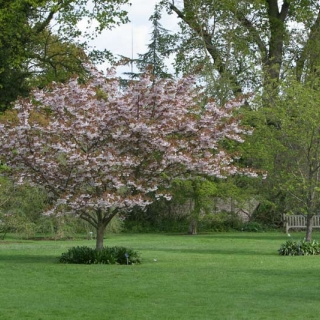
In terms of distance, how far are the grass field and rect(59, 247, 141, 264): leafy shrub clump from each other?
0.39 m

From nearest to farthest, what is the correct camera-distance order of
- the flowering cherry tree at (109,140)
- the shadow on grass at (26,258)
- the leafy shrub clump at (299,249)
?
the flowering cherry tree at (109,140) < the shadow on grass at (26,258) < the leafy shrub clump at (299,249)

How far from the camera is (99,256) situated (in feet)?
65.7

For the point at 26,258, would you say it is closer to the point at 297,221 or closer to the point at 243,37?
the point at 297,221

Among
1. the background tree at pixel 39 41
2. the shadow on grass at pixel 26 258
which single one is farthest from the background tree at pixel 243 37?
the shadow on grass at pixel 26 258

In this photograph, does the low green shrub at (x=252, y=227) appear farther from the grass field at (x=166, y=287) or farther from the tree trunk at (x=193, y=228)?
the grass field at (x=166, y=287)

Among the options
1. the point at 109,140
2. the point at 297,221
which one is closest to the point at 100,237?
the point at 109,140

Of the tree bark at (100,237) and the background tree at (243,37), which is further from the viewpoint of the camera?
the background tree at (243,37)

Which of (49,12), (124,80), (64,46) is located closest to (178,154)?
(49,12)

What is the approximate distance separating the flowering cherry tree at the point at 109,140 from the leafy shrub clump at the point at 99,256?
Result: 53cm

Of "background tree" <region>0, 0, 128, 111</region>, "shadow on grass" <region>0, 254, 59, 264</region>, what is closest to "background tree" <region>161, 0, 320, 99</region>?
"background tree" <region>0, 0, 128, 111</region>

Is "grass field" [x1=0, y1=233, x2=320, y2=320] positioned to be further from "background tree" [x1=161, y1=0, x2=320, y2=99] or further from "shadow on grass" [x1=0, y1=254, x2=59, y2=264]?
"background tree" [x1=161, y1=0, x2=320, y2=99]

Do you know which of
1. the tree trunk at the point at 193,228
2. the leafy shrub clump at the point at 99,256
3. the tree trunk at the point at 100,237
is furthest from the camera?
the tree trunk at the point at 193,228

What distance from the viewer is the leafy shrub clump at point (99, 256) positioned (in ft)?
65.7

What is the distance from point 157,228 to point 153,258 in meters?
18.2
